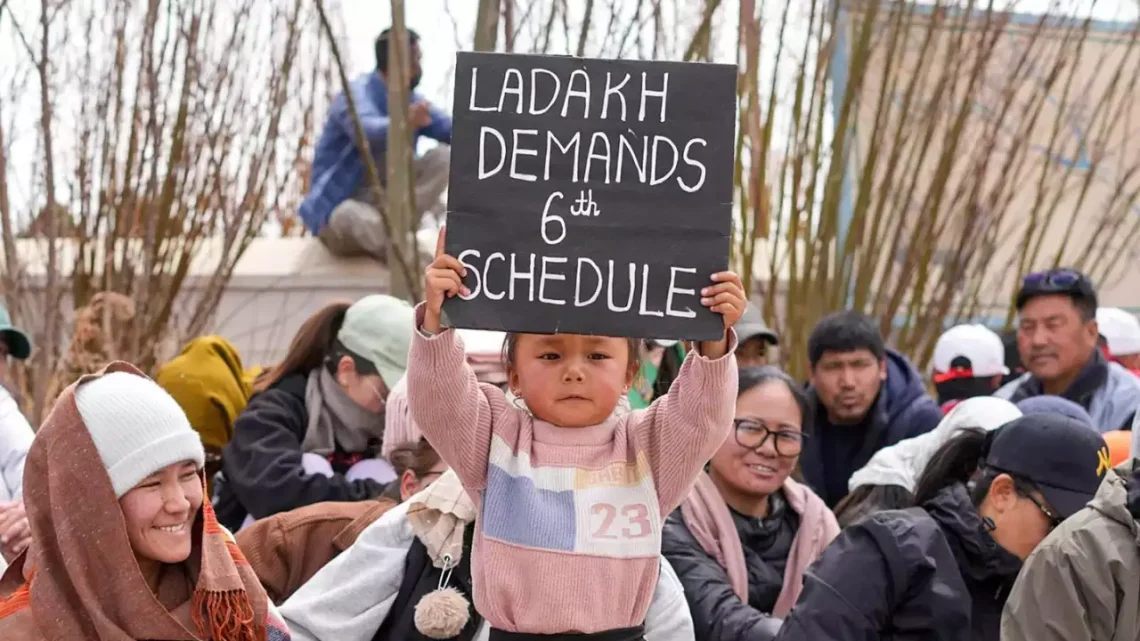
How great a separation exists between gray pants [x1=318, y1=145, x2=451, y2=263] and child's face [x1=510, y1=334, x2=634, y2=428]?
260 inches

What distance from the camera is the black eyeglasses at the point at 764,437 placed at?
503 centimetres

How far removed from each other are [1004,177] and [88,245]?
189 inches

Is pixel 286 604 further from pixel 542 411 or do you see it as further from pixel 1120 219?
pixel 1120 219

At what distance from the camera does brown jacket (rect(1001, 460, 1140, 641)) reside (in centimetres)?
374

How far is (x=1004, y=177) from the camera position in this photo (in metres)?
9.38

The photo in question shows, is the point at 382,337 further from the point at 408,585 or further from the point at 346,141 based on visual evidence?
the point at 346,141

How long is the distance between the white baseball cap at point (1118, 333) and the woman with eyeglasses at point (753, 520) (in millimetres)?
2962

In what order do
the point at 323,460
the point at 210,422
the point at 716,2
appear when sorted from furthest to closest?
the point at 716,2 → the point at 210,422 → the point at 323,460

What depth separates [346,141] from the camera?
9.53 metres

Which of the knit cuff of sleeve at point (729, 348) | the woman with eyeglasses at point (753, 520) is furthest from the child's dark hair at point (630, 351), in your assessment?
the woman with eyeglasses at point (753, 520)

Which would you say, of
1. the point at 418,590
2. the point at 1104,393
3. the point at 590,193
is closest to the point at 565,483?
the point at 590,193

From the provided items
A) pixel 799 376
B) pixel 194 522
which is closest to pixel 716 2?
pixel 799 376

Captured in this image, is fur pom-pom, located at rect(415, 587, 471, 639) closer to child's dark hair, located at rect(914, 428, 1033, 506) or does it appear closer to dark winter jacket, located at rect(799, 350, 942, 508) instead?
child's dark hair, located at rect(914, 428, 1033, 506)

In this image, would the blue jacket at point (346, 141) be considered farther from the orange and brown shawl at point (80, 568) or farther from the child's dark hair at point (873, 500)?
the orange and brown shawl at point (80, 568)
